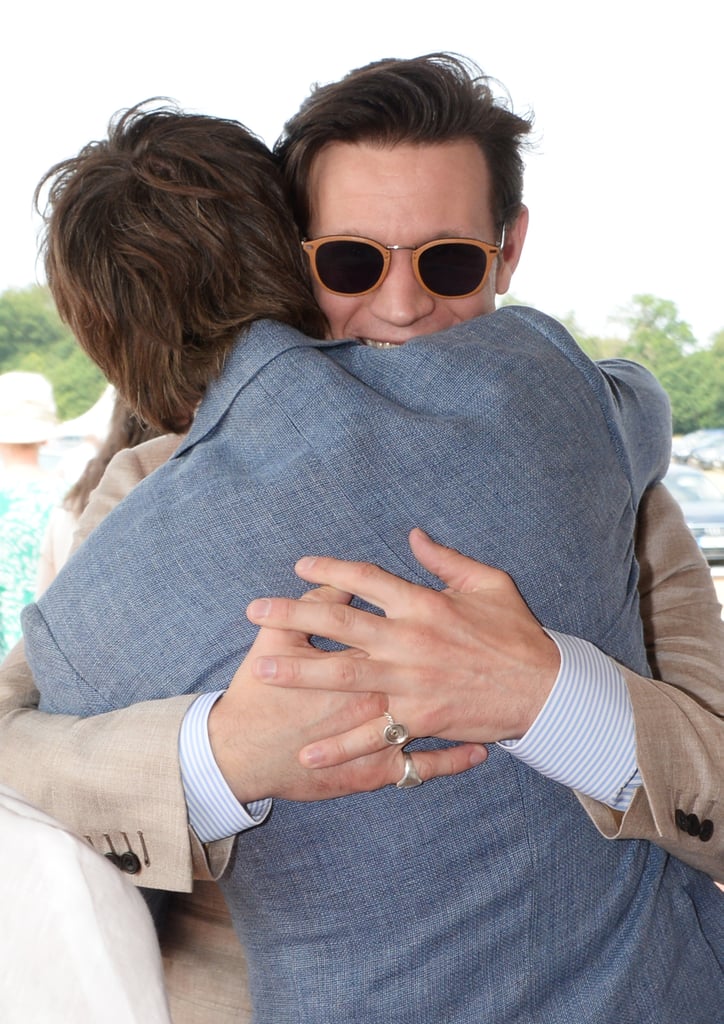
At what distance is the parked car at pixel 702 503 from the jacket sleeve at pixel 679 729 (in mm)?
3615

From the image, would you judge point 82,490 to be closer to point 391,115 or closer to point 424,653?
point 391,115

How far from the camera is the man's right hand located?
972 mm

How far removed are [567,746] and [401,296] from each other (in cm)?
80

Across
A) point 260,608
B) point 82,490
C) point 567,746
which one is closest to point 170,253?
point 260,608

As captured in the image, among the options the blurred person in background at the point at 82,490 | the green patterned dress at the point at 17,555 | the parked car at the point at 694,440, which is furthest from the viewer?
the parked car at the point at 694,440

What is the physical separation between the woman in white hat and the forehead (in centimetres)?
187

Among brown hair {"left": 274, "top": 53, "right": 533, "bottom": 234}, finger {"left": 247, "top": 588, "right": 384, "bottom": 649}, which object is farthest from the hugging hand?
brown hair {"left": 274, "top": 53, "right": 533, "bottom": 234}

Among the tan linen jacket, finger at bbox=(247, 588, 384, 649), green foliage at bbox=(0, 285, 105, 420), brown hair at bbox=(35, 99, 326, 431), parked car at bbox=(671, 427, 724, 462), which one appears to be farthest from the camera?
parked car at bbox=(671, 427, 724, 462)

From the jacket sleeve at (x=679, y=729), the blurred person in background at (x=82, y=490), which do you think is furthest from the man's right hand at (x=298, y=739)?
the blurred person in background at (x=82, y=490)

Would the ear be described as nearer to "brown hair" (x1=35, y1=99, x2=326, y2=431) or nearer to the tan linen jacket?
"brown hair" (x1=35, y1=99, x2=326, y2=431)

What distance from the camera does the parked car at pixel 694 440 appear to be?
492cm

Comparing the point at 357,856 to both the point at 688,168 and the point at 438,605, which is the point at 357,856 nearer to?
the point at 438,605

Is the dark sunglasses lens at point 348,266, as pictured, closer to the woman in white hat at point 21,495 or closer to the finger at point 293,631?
the finger at point 293,631

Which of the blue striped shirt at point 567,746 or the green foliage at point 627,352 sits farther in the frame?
the green foliage at point 627,352
